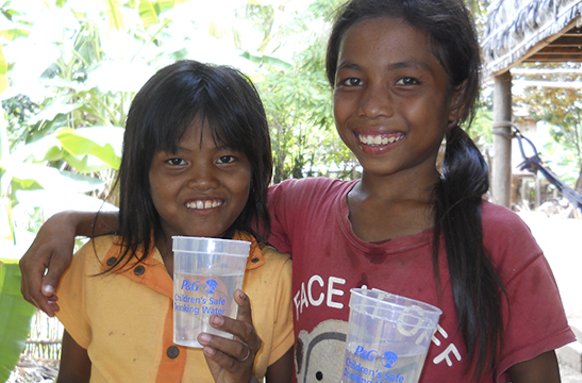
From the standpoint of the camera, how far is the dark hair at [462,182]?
1186mm

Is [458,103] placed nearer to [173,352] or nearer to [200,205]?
[200,205]

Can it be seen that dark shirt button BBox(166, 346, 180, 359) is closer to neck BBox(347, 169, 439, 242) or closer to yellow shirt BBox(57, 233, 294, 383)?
yellow shirt BBox(57, 233, 294, 383)

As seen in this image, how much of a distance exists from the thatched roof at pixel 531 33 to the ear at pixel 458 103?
216 centimetres

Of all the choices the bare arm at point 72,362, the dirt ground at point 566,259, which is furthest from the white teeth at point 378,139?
the dirt ground at point 566,259

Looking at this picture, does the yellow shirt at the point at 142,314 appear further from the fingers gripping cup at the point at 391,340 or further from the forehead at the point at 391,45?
the forehead at the point at 391,45

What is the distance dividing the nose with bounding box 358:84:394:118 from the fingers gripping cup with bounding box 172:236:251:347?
48cm

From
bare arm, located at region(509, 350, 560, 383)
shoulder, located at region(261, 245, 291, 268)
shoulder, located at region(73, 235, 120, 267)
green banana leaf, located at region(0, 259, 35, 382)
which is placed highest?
shoulder, located at region(73, 235, 120, 267)

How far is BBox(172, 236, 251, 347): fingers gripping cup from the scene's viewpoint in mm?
1110

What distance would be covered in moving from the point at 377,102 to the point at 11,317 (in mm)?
1854

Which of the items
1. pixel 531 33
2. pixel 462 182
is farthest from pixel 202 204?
pixel 531 33

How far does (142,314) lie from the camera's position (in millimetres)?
1411

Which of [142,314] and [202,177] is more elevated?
[202,177]

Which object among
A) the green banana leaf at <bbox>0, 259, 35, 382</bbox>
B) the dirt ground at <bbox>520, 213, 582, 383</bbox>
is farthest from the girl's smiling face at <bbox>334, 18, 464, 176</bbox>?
the dirt ground at <bbox>520, 213, 582, 383</bbox>

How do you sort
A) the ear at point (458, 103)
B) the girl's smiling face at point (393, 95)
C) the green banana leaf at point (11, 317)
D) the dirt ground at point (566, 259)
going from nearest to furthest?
the girl's smiling face at point (393, 95)
the ear at point (458, 103)
the green banana leaf at point (11, 317)
the dirt ground at point (566, 259)
